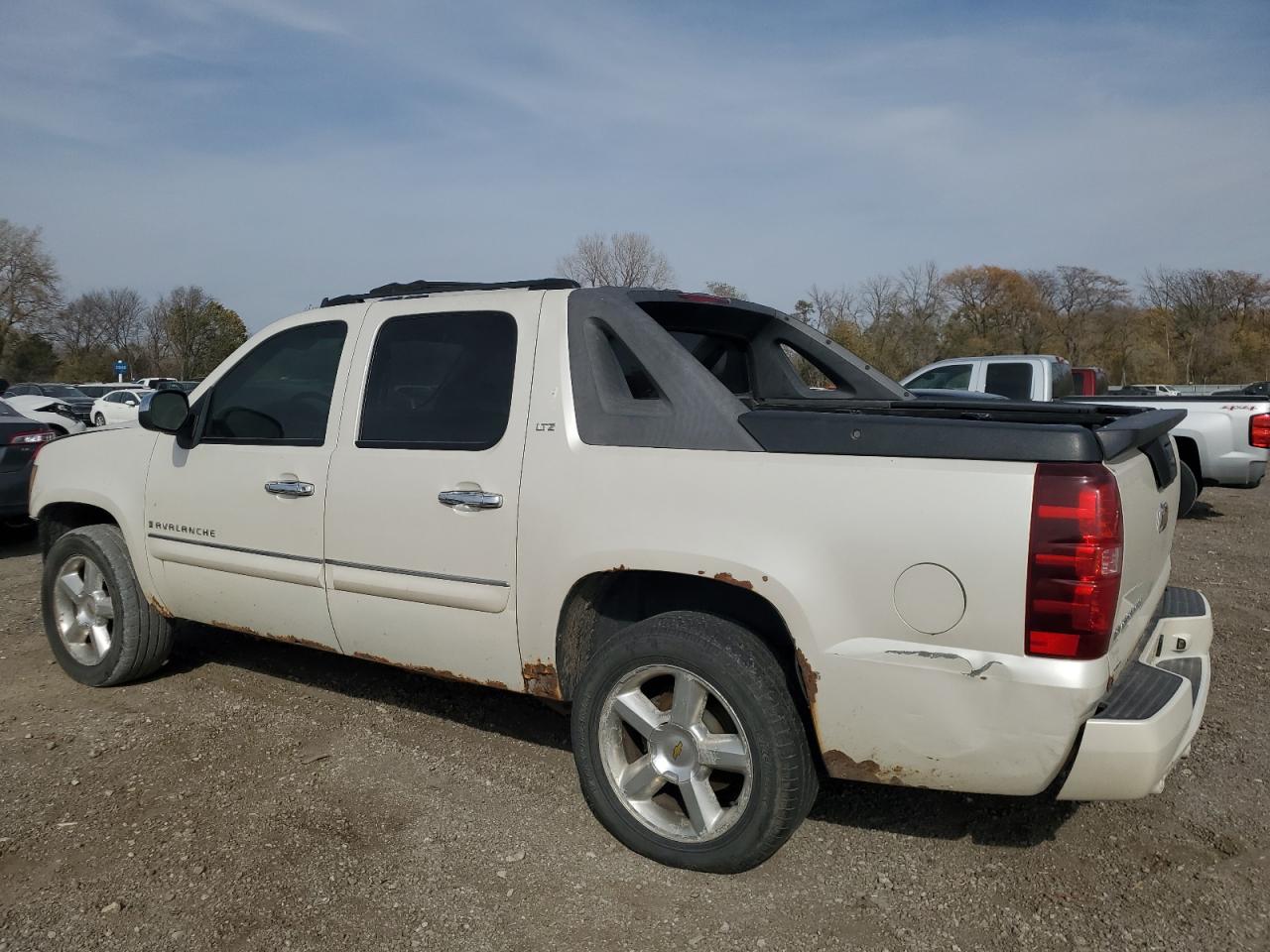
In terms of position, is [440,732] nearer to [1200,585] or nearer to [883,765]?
[883,765]

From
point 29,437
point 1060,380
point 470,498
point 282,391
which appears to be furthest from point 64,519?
point 1060,380

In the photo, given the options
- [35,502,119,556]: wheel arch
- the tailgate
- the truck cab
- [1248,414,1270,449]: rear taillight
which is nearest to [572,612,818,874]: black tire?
the tailgate

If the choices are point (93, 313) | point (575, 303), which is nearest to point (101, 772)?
point (575, 303)

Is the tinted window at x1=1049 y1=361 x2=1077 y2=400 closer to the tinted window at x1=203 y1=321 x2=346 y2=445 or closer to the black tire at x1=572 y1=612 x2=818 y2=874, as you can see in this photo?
the tinted window at x1=203 y1=321 x2=346 y2=445

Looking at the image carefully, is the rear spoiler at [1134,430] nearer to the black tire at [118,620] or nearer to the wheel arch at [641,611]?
the wheel arch at [641,611]

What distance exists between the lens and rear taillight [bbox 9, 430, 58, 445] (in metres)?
8.55

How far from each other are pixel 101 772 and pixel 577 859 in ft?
6.61

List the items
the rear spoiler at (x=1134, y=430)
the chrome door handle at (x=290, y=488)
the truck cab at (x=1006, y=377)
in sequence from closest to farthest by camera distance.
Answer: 1. the rear spoiler at (x=1134, y=430)
2. the chrome door handle at (x=290, y=488)
3. the truck cab at (x=1006, y=377)

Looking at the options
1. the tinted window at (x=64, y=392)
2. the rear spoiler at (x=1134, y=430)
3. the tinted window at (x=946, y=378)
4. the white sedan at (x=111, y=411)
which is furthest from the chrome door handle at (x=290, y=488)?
the tinted window at (x=64, y=392)

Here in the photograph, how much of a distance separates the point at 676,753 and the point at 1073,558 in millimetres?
1325

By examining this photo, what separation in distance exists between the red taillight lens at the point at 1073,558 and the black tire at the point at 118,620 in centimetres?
400

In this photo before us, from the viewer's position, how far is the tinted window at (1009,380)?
12094 mm

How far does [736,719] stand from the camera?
2889 mm

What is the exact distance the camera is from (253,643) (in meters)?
5.60
